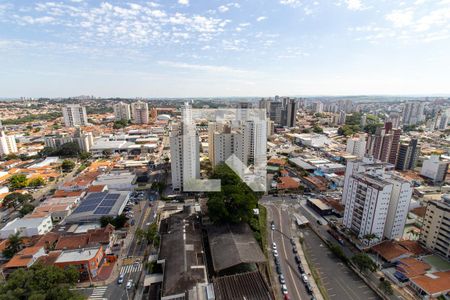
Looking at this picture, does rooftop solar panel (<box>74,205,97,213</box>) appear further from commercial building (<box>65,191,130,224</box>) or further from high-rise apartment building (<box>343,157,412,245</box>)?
high-rise apartment building (<box>343,157,412,245</box>)

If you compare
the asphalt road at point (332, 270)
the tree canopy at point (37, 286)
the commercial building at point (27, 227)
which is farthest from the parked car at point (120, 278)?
the asphalt road at point (332, 270)

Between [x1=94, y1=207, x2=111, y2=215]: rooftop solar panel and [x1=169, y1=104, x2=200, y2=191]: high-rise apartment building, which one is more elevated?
[x1=169, y1=104, x2=200, y2=191]: high-rise apartment building

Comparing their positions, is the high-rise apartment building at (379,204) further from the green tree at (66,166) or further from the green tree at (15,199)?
the green tree at (66,166)

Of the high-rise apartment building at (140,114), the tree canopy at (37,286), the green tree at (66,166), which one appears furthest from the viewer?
the high-rise apartment building at (140,114)

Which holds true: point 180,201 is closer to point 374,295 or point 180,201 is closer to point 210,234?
point 210,234

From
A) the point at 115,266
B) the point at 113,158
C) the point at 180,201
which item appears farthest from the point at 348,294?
the point at 113,158

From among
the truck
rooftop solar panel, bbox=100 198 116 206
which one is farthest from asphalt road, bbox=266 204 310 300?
rooftop solar panel, bbox=100 198 116 206

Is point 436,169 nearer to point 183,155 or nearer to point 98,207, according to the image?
point 183,155

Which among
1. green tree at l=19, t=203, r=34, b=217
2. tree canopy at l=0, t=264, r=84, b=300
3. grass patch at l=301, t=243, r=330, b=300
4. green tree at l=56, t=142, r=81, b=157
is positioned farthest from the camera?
green tree at l=56, t=142, r=81, b=157
